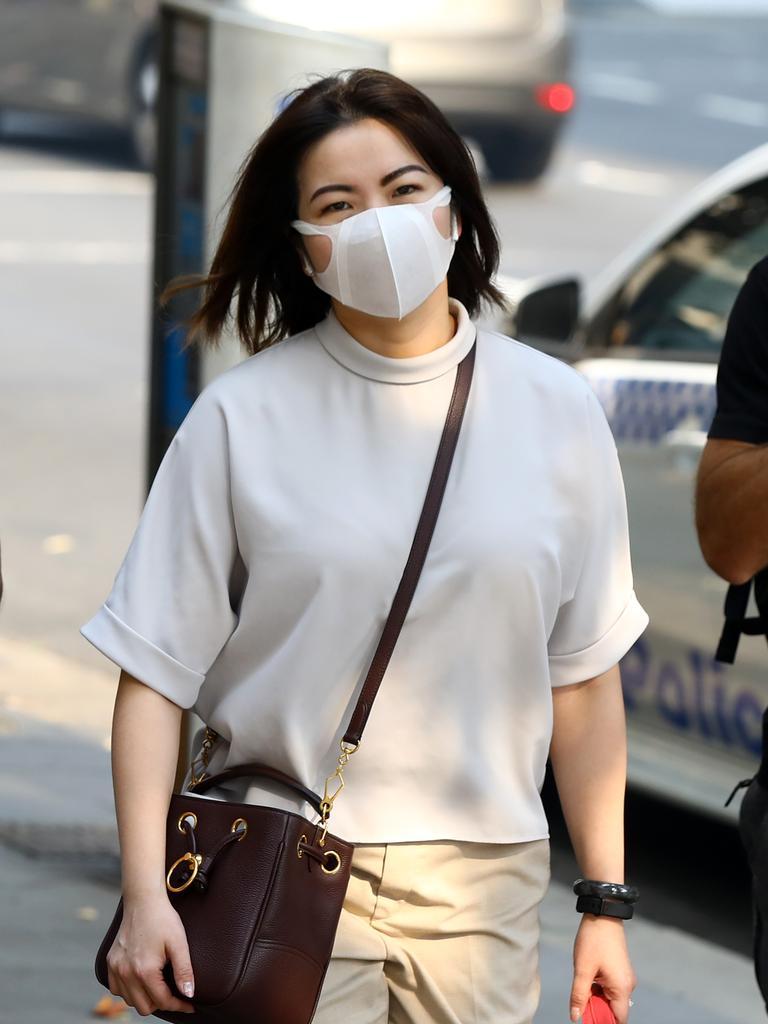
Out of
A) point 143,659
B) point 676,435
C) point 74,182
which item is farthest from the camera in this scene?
point 74,182

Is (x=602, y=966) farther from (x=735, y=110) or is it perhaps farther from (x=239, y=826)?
(x=735, y=110)

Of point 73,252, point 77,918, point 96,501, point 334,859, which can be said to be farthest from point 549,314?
point 73,252

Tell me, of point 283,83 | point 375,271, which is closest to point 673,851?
point 283,83

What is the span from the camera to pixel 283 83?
13.5ft

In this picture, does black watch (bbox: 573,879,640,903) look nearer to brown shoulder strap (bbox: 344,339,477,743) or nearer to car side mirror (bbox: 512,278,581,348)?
brown shoulder strap (bbox: 344,339,477,743)

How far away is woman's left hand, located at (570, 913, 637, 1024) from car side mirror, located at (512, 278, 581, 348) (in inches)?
98.7

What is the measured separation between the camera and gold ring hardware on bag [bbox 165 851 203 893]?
221 cm

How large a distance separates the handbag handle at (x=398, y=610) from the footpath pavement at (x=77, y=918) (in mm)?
1762

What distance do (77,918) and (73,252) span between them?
9177mm

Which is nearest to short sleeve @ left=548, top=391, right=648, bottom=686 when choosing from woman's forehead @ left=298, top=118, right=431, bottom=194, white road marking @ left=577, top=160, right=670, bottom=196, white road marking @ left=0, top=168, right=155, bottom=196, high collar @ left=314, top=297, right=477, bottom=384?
high collar @ left=314, top=297, right=477, bottom=384

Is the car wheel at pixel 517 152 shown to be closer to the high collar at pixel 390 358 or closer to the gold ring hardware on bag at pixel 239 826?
the high collar at pixel 390 358

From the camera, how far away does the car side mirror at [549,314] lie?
476cm

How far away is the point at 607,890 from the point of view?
2.43 m

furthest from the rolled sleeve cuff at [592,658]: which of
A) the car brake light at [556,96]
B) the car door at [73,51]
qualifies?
the car door at [73,51]
